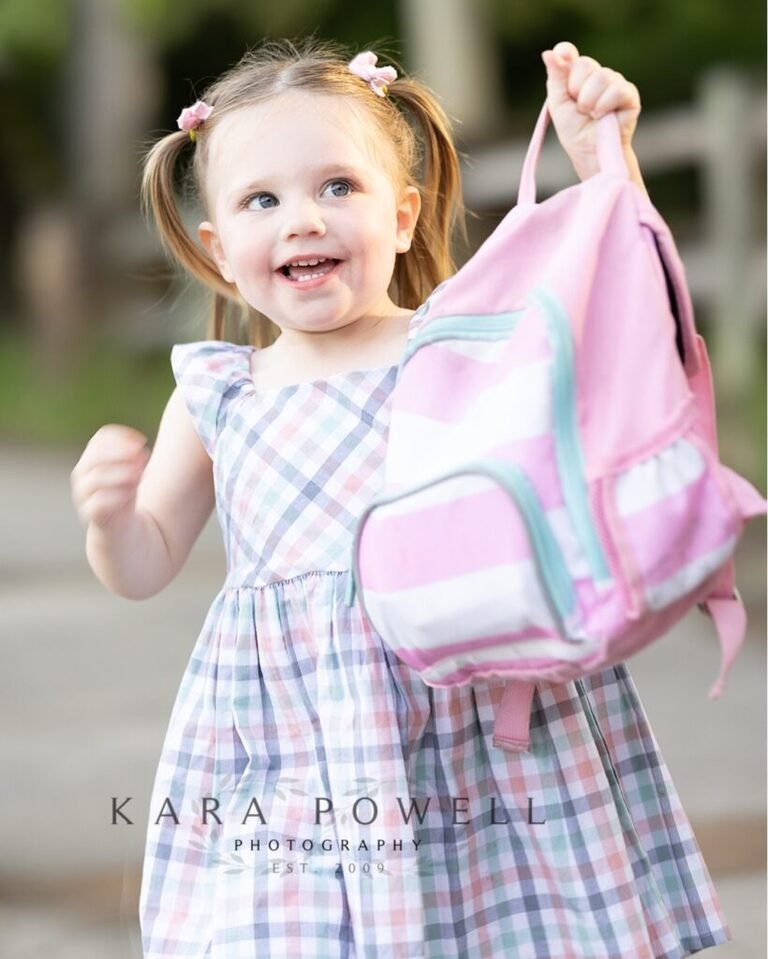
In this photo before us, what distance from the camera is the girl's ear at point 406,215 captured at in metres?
1.36

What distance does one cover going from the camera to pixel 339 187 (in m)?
1.27

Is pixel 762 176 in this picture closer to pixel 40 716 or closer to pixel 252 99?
pixel 40 716

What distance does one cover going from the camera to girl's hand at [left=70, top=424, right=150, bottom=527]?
3.96 feet

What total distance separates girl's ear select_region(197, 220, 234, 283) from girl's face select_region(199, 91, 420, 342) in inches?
2.4

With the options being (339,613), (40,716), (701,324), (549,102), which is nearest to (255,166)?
(549,102)

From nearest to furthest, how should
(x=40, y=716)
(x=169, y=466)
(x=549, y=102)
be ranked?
(x=549, y=102) < (x=169, y=466) < (x=40, y=716)

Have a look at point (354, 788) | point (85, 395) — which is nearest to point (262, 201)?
point (354, 788)

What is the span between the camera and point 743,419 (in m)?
4.55

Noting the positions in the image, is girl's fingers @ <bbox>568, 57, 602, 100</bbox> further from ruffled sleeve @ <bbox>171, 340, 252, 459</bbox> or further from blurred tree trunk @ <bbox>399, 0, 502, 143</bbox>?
blurred tree trunk @ <bbox>399, 0, 502, 143</bbox>

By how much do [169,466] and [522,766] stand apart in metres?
0.44

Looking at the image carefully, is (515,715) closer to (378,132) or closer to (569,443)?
(569,443)

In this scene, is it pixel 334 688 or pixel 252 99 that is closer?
pixel 334 688

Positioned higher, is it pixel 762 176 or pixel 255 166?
pixel 762 176

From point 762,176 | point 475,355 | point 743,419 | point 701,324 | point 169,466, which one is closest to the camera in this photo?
point 475,355
